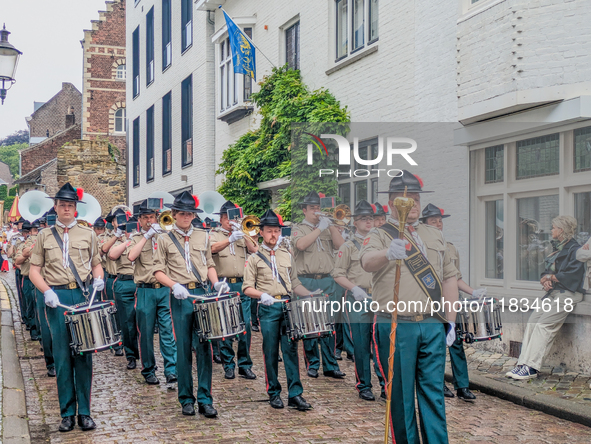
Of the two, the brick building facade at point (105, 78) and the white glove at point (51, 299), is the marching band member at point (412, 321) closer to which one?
the white glove at point (51, 299)

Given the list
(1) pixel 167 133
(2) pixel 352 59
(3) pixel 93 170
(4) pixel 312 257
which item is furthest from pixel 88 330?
(3) pixel 93 170

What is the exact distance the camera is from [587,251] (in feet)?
26.6

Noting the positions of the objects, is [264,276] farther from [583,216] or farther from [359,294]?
[583,216]

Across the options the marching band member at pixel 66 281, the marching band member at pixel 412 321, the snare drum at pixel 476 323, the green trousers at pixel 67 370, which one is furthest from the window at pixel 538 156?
the green trousers at pixel 67 370

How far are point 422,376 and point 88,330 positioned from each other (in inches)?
119

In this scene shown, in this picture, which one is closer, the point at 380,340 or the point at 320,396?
the point at 380,340

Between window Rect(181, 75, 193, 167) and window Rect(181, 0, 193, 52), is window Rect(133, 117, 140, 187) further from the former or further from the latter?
window Rect(181, 0, 193, 52)

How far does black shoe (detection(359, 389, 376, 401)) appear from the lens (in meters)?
7.41

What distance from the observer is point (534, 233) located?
957 centimetres

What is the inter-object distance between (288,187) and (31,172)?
4609cm

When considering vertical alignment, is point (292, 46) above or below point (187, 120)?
above

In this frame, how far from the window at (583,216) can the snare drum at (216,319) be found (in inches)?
181

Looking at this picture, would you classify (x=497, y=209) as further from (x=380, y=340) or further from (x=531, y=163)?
(x=380, y=340)

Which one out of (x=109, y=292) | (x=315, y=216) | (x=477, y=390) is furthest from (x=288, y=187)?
(x=477, y=390)
